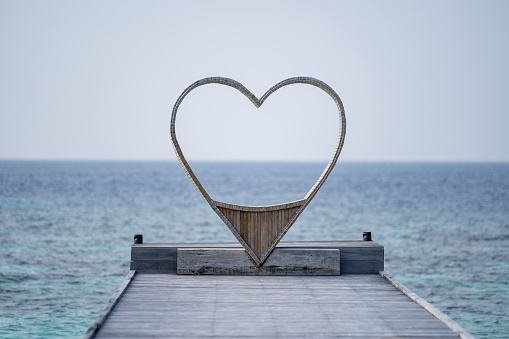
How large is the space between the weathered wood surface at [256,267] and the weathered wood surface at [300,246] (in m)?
0.19

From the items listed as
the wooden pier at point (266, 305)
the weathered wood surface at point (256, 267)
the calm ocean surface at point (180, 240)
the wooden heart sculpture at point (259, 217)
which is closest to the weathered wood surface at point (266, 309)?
the wooden pier at point (266, 305)

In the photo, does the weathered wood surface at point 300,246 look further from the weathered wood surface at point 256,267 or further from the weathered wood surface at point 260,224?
the weathered wood surface at point 260,224

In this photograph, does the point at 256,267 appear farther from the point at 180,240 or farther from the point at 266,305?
the point at 180,240

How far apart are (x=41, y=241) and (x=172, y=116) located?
1933 centimetres

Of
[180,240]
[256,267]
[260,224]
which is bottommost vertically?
[180,240]

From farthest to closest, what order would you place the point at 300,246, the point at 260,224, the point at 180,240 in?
the point at 180,240, the point at 300,246, the point at 260,224

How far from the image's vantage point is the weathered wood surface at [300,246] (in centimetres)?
961

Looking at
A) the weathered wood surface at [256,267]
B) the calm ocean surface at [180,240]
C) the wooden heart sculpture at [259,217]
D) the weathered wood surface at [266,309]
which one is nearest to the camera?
the weathered wood surface at [266,309]

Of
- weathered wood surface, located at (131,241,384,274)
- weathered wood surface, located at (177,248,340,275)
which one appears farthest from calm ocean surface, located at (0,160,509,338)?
weathered wood surface, located at (177,248,340,275)

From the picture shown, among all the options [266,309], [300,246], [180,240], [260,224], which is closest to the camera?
[266,309]

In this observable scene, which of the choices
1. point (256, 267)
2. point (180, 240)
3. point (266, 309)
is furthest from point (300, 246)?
point (180, 240)

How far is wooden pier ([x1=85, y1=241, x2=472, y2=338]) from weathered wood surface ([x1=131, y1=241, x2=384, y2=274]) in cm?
1

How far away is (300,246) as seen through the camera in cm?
988

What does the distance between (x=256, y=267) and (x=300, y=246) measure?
28.6 inches
